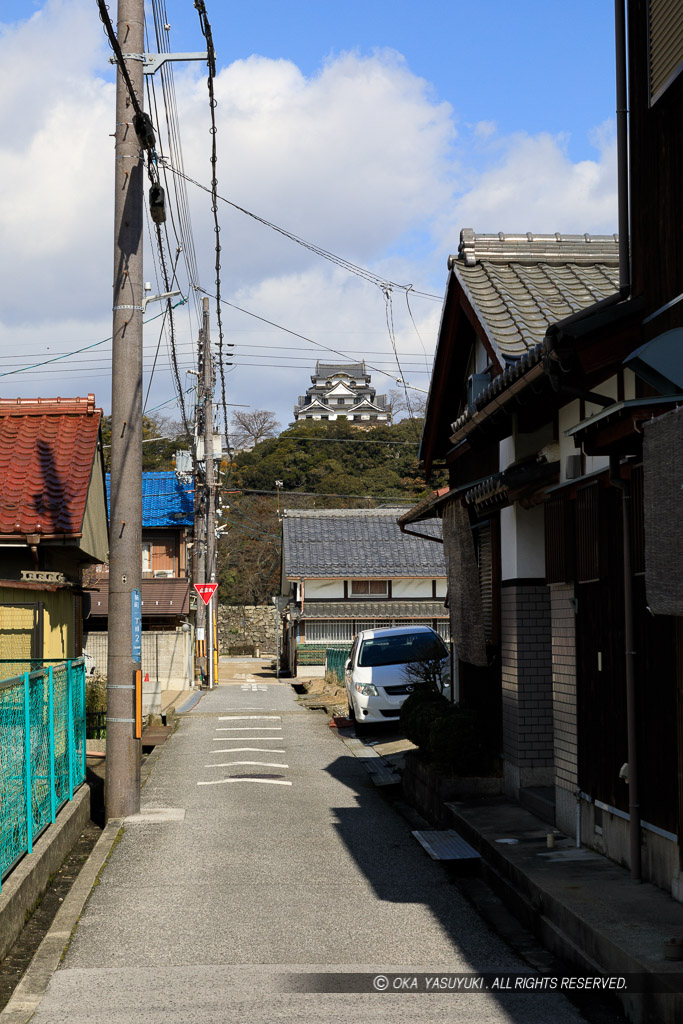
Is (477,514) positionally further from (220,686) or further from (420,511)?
(220,686)

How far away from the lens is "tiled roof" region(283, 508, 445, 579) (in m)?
43.6

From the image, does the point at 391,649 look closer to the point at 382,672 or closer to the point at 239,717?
the point at 382,672

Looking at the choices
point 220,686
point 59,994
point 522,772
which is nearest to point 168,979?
point 59,994

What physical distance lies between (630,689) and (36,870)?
15.0 ft

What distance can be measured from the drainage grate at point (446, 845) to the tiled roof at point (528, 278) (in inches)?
184

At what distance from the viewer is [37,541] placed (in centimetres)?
1381

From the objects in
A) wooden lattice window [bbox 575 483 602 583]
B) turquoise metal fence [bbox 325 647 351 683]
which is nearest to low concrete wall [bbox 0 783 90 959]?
wooden lattice window [bbox 575 483 602 583]

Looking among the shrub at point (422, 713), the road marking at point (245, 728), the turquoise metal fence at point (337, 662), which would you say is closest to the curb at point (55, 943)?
the shrub at point (422, 713)

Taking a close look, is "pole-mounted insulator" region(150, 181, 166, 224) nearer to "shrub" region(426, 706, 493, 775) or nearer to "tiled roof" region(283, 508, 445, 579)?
"shrub" region(426, 706, 493, 775)

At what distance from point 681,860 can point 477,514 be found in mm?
6670

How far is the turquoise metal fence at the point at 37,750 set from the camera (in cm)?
742

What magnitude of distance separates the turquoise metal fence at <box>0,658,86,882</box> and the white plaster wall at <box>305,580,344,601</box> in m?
31.6

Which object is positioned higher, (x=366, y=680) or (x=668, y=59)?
(x=668, y=59)

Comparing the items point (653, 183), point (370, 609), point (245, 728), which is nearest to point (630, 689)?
point (653, 183)
